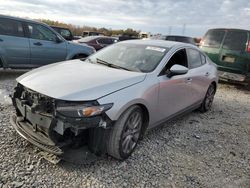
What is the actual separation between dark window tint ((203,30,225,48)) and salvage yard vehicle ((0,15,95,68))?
4854mm

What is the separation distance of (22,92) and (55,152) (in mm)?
1028

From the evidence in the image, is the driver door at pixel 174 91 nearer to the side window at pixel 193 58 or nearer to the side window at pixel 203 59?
the side window at pixel 193 58

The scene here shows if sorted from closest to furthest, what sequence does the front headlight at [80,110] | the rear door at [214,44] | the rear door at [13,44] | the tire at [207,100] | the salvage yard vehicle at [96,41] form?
1. the front headlight at [80,110]
2. the tire at [207,100]
3. the rear door at [13,44]
4. the rear door at [214,44]
5. the salvage yard vehicle at [96,41]

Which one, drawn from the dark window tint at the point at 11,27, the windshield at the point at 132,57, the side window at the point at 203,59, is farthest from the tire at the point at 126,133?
the dark window tint at the point at 11,27

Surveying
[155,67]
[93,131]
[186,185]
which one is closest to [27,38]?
[155,67]

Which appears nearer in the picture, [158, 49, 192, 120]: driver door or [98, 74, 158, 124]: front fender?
[98, 74, 158, 124]: front fender

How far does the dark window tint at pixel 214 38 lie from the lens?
28.9ft

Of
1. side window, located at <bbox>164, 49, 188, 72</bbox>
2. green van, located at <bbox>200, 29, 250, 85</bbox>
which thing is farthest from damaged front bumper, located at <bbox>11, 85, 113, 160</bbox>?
green van, located at <bbox>200, 29, 250, 85</bbox>

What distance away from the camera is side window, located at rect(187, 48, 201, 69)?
4.69m

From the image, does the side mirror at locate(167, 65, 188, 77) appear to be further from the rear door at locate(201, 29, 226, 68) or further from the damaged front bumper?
the rear door at locate(201, 29, 226, 68)

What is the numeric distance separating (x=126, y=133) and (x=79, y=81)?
882 mm

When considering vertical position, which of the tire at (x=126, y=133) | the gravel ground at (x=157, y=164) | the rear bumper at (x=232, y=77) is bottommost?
the gravel ground at (x=157, y=164)

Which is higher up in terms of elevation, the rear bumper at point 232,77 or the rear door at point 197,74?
the rear door at point 197,74

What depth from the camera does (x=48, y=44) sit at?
24.4 ft
